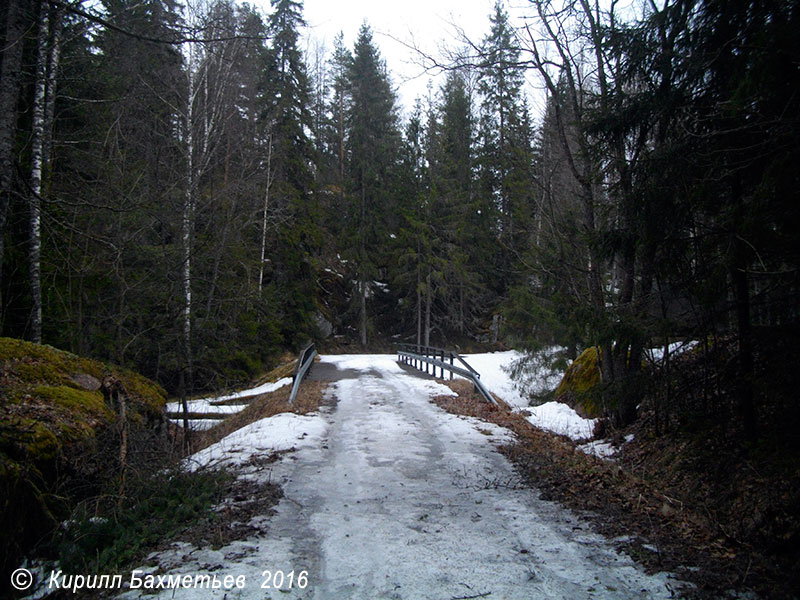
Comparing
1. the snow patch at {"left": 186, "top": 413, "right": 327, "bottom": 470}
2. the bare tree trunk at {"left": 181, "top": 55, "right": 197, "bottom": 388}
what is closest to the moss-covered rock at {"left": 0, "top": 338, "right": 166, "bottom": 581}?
the snow patch at {"left": 186, "top": 413, "right": 327, "bottom": 470}

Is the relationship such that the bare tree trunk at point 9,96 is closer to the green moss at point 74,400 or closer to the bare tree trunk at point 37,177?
the green moss at point 74,400

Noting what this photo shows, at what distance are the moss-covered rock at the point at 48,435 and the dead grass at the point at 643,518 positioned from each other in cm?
484

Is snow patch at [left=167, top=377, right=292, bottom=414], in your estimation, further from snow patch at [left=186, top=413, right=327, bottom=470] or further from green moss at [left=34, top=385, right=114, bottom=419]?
green moss at [left=34, top=385, right=114, bottom=419]

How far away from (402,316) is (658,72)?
33.8 meters

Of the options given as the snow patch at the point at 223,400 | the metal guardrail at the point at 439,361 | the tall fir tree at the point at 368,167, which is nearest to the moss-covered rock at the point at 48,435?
the snow patch at the point at 223,400

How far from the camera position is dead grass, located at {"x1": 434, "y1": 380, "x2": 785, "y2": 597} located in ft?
11.0

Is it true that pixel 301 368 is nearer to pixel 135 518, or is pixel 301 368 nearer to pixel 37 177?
pixel 37 177

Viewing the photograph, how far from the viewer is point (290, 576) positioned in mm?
3381

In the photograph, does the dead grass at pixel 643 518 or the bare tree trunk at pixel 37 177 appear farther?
the bare tree trunk at pixel 37 177

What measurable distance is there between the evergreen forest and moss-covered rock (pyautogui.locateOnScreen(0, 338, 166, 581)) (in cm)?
171

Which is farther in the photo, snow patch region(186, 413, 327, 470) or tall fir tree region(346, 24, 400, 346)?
tall fir tree region(346, 24, 400, 346)

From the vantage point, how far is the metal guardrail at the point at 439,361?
39.6ft

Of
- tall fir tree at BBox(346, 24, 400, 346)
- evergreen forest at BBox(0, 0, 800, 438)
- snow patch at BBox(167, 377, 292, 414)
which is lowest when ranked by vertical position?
snow patch at BBox(167, 377, 292, 414)

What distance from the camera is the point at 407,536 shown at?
4070mm
